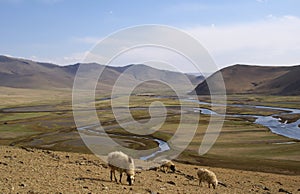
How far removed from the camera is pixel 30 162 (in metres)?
20.4

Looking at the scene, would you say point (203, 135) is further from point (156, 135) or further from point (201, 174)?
point (201, 174)

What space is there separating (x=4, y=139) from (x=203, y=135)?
35.4m

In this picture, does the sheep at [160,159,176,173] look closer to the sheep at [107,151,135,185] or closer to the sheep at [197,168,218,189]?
the sheep at [197,168,218,189]

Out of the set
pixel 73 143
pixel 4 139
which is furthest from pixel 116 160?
pixel 4 139

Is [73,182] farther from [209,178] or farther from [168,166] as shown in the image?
[168,166]

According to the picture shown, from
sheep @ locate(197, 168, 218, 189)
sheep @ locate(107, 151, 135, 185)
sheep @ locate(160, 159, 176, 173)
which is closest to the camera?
sheep @ locate(107, 151, 135, 185)

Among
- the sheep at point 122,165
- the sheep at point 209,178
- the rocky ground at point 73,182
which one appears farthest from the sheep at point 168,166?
the sheep at point 122,165

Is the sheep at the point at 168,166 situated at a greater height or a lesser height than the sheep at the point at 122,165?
lesser

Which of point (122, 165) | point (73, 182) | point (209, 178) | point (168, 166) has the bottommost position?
point (168, 166)

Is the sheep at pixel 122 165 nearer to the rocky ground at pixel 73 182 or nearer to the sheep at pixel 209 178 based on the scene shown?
the rocky ground at pixel 73 182

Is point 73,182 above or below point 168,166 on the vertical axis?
above

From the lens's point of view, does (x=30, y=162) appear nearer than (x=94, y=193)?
No

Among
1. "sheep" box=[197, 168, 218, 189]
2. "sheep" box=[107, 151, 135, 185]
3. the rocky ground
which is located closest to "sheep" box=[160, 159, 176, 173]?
the rocky ground

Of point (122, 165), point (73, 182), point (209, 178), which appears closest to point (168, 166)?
point (209, 178)
